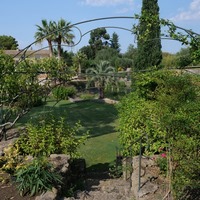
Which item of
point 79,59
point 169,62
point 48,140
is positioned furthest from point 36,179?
point 79,59

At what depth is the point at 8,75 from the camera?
690 centimetres

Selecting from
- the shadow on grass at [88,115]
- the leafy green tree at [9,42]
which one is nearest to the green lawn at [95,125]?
the shadow on grass at [88,115]

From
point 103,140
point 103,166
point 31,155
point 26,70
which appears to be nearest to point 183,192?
point 31,155

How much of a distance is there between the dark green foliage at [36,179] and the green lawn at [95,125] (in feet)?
8.41

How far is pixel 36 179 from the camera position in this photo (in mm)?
4336

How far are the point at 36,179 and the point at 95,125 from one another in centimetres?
968

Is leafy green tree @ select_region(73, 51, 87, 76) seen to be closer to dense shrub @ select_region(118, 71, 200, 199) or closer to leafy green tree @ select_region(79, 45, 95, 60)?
leafy green tree @ select_region(79, 45, 95, 60)

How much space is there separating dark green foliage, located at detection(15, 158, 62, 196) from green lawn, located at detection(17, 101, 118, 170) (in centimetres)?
256

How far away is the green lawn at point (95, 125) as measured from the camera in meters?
9.05

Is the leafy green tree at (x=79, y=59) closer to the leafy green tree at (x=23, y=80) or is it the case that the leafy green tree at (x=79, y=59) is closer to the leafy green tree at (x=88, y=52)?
the leafy green tree at (x=88, y=52)

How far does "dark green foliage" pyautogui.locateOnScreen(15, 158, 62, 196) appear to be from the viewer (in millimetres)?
4301

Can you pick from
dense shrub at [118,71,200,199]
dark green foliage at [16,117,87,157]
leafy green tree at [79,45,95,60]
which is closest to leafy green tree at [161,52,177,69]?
dense shrub at [118,71,200,199]

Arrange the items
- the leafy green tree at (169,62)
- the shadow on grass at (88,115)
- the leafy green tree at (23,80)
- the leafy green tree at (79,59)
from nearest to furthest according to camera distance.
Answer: the leafy green tree at (23,80), the shadow on grass at (88,115), the leafy green tree at (169,62), the leafy green tree at (79,59)

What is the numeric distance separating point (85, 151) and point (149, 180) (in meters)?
4.80
